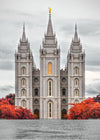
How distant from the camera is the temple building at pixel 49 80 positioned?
117 metres

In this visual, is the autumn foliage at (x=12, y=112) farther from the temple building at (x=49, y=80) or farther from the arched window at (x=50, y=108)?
the temple building at (x=49, y=80)

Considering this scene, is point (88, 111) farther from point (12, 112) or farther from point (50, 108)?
point (50, 108)

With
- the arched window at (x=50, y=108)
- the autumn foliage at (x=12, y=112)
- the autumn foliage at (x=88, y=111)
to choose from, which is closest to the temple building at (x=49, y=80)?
the arched window at (x=50, y=108)

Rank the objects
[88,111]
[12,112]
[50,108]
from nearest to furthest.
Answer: [88,111] → [12,112] → [50,108]

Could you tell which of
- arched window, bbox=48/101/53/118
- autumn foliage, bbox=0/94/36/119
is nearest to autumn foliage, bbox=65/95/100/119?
autumn foliage, bbox=0/94/36/119

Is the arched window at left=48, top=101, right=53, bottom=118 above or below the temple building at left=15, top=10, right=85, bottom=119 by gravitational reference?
below

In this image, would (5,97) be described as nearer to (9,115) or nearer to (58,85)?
(58,85)

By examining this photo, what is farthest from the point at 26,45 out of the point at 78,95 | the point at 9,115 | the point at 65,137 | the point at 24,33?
the point at 65,137

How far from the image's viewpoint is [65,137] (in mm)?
46969

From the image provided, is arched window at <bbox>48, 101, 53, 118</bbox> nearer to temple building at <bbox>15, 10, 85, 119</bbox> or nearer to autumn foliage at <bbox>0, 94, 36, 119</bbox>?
temple building at <bbox>15, 10, 85, 119</bbox>

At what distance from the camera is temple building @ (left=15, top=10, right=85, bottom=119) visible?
117062 mm

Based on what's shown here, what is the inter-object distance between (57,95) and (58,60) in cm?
974

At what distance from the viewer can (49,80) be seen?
117188 millimetres

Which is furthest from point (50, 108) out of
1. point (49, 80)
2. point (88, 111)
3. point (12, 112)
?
point (88, 111)
